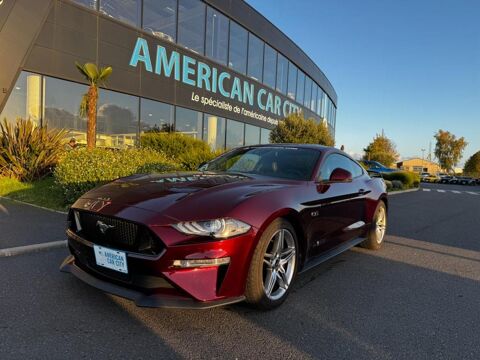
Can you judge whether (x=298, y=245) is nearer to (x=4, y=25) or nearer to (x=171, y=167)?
(x=171, y=167)

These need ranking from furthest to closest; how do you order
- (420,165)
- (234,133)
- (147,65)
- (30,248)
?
(420,165) → (234,133) → (147,65) → (30,248)

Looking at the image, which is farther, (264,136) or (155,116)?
(264,136)

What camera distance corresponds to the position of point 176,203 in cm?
299

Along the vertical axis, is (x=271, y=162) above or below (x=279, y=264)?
above

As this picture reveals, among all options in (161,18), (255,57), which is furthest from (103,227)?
(255,57)

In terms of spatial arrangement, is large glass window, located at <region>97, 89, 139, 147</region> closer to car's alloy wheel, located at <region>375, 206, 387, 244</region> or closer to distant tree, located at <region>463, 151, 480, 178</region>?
car's alloy wheel, located at <region>375, 206, 387, 244</region>

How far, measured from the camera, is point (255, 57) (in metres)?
21.6

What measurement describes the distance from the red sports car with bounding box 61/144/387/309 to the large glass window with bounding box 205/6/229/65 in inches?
601

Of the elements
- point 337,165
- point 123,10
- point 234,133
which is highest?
point 123,10

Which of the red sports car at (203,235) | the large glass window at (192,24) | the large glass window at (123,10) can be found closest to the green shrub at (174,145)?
the large glass window at (123,10)

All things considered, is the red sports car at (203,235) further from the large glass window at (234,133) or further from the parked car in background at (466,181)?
the parked car in background at (466,181)

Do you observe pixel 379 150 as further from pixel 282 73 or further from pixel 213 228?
pixel 213 228

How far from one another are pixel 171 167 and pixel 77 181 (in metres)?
1.98

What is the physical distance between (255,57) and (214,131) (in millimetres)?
5602
